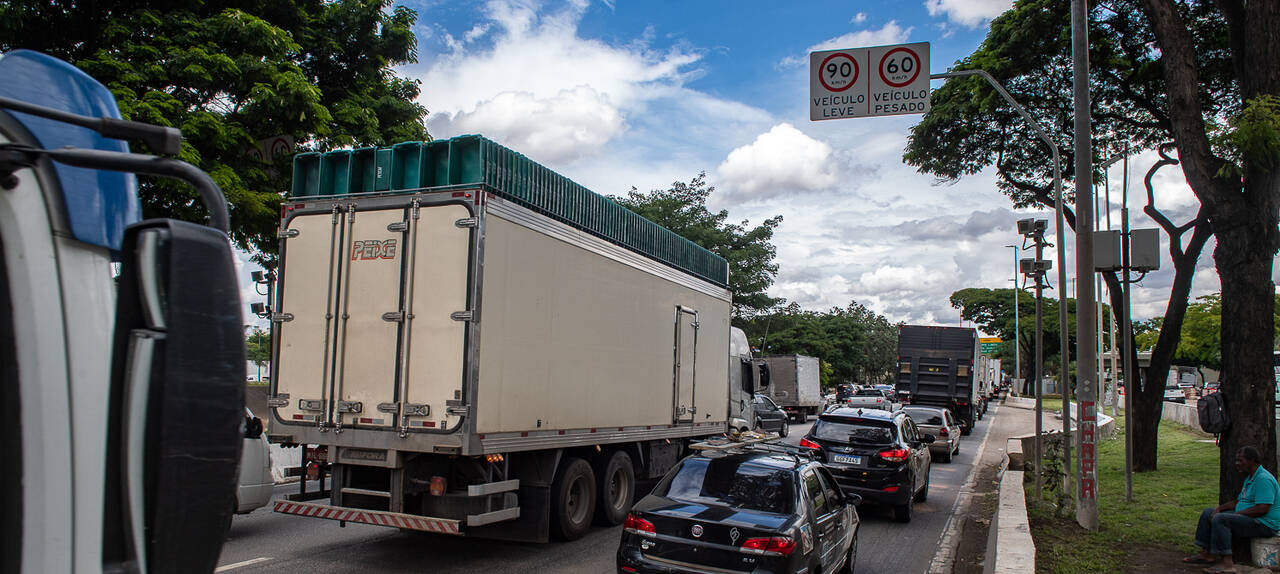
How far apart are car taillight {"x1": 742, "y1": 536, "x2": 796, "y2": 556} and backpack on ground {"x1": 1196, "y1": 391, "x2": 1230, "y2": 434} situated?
5.51 meters

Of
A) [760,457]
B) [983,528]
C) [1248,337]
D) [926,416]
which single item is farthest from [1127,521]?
[926,416]

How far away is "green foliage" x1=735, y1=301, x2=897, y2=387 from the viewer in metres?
54.7

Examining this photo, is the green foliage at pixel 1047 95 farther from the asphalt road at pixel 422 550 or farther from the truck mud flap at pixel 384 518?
the truck mud flap at pixel 384 518

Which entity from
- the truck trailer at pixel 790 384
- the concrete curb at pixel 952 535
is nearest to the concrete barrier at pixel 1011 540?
the concrete curb at pixel 952 535

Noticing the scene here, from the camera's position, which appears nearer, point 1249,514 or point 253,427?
point 1249,514

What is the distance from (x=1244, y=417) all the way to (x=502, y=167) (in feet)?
26.5

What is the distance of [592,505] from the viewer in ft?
32.4

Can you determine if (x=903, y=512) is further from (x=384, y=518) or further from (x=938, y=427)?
(x=938, y=427)

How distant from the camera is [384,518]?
300 inches

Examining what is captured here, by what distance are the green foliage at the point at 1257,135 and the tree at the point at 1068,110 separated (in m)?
7.12

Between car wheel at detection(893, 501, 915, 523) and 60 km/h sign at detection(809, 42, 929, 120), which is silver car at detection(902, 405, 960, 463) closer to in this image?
car wheel at detection(893, 501, 915, 523)

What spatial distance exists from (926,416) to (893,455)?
987 centimetres

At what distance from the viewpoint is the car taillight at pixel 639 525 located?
6722mm

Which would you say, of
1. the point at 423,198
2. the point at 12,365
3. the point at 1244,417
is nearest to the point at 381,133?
the point at 423,198
